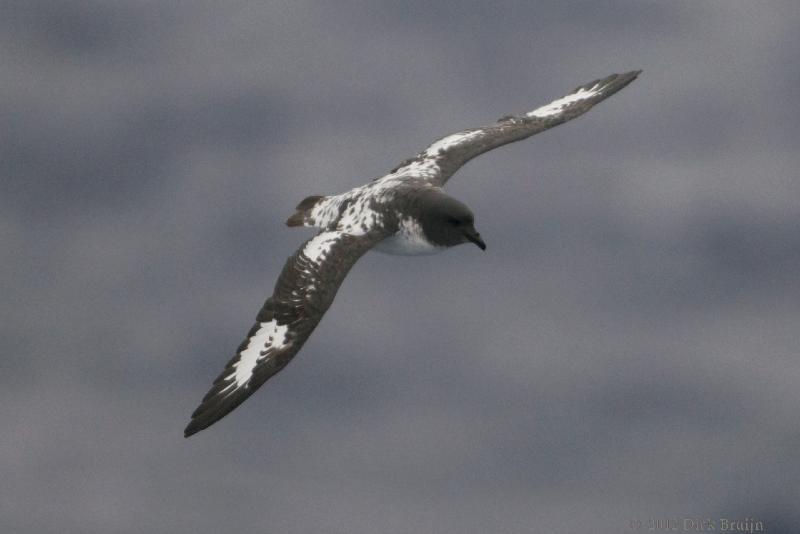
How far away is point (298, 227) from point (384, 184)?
217cm

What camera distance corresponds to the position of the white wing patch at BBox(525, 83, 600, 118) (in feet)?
88.0

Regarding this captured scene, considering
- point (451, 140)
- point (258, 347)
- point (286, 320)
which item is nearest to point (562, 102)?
point (451, 140)

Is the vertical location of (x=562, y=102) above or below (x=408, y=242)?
above

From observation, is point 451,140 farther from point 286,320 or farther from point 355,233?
point 286,320

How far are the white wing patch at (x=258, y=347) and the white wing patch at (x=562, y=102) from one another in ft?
33.5

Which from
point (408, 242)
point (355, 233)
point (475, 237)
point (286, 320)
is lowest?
point (286, 320)

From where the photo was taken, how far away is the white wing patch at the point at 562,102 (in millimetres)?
26812

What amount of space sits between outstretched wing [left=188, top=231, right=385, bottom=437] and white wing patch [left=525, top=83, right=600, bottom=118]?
756cm

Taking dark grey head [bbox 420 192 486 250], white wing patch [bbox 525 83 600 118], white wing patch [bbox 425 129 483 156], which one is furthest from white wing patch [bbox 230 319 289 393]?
white wing patch [bbox 525 83 600 118]

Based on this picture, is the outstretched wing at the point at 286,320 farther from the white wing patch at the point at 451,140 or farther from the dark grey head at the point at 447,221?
the white wing patch at the point at 451,140

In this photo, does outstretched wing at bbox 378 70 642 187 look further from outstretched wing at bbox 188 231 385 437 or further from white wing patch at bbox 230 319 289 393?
white wing patch at bbox 230 319 289 393

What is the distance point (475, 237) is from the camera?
21359 mm

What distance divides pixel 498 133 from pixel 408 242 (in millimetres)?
4892

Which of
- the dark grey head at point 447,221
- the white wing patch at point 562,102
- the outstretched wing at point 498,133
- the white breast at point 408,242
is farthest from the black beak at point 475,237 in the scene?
the white wing patch at point 562,102
